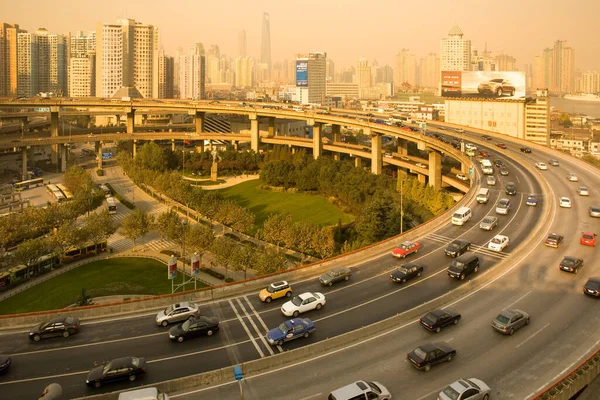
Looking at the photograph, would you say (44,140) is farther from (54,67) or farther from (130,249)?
(54,67)

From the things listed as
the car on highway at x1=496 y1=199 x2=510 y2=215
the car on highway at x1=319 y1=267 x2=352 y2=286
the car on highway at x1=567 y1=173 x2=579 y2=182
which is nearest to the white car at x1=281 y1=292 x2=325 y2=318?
the car on highway at x1=319 y1=267 x2=352 y2=286

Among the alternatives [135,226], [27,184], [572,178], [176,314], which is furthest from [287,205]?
[176,314]

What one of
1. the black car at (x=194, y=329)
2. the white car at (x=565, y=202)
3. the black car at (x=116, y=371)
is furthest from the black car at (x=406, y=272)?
the white car at (x=565, y=202)

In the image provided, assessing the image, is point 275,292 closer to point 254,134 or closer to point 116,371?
point 116,371

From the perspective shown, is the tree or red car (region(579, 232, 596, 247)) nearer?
red car (region(579, 232, 596, 247))

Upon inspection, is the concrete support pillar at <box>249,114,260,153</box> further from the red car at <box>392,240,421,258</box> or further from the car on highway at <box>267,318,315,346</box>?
the car on highway at <box>267,318,315,346</box>
